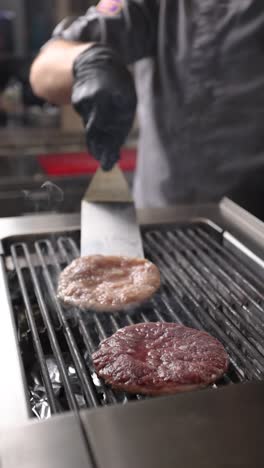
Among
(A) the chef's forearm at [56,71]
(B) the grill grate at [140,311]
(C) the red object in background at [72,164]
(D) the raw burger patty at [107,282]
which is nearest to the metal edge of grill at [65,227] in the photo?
(B) the grill grate at [140,311]

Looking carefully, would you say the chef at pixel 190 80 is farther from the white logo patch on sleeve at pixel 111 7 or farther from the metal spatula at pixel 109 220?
the metal spatula at pixel 109 220

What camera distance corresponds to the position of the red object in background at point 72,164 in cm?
301

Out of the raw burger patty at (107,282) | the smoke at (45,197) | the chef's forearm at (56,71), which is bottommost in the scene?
the raw burger patty at (107,282)

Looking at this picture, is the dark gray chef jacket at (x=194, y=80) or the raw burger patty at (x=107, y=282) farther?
the dark gray chef jacket at (x=194, y=80)

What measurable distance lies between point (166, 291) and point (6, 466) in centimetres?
67

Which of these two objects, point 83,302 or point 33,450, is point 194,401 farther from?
point 83,302

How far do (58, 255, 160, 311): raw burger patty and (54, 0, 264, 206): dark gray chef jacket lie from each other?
0.83 m

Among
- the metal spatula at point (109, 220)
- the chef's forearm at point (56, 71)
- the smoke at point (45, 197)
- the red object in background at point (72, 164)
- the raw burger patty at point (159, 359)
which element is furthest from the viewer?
the red object in background at point (72, 164)

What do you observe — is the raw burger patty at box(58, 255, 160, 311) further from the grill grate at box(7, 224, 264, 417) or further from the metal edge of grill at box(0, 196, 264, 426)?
the metal edge of grill at box(0, 196, 264, 426)

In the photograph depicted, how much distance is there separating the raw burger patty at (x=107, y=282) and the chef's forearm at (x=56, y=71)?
83 cm

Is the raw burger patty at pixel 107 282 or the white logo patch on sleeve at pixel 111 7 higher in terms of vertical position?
Result: the white logo patch on sleeve at pixel 111 7

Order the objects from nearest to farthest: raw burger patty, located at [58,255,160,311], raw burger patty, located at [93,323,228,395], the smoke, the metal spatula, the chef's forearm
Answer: raw burger patty, located at [93,323,228,395] < raw burger patty, located at [58,255,160,311] < the metal spatula < the smoke < the chef's forearm

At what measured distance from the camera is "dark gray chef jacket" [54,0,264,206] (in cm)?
198

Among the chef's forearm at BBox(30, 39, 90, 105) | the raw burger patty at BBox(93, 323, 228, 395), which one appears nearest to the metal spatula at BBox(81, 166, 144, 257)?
the raw burger patty at BBox(93, 323, 228, 395)
